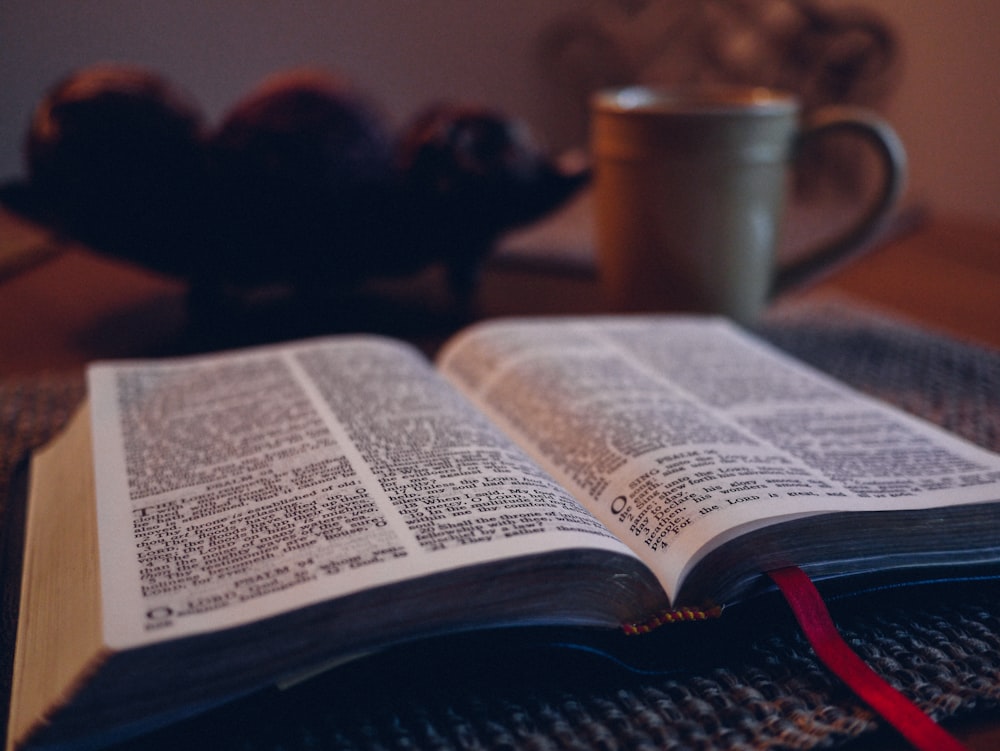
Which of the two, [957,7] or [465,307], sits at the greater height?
[957,7]

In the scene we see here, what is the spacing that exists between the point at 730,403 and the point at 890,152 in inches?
12.3

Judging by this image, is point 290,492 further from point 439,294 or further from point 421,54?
point 421,54

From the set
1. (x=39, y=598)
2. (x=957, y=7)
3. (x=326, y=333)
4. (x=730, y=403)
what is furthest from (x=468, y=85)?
(x=39, y=598)

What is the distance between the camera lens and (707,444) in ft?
1.23

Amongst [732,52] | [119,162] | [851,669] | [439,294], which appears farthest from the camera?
[732,52]

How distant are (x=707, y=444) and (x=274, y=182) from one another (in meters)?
0.38

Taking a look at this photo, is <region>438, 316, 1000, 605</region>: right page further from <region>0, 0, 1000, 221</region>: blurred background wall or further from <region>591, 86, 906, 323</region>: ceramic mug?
<region>0, 0, 1000, 221</region>: blurred background wall

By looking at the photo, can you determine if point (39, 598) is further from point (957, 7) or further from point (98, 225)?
point (957, 7)

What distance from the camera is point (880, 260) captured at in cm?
92

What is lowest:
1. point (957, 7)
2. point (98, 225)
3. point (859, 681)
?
point (859, 681)

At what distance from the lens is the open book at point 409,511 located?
10.0 inches

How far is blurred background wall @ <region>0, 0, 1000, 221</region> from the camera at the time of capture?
128 cm

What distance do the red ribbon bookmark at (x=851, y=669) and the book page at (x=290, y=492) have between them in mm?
69

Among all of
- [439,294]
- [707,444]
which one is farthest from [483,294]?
[707,444]
